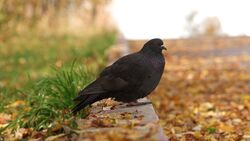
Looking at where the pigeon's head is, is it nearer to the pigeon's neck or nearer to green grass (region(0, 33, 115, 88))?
the pigeon's neck

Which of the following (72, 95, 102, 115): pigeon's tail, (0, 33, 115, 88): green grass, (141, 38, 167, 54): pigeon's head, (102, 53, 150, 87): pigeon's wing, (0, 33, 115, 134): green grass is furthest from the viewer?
(0, 33, 115, 88): green grass

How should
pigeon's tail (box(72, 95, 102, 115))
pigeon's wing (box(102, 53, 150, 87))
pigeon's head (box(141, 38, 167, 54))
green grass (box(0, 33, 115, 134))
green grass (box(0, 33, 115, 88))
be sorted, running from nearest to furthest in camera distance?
pigeon's tail (box(72, 95, 102, 115))
pigeon's wing (box(102, 53, 150, 87))
pigeon's head (box(141, 38, 167, 54))
green grass (box(0, 33, 115, 134))
green grass (box(0, 33, 115, 88))

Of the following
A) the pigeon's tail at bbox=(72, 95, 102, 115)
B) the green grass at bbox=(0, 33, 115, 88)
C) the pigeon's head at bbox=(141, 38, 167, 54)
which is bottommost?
the pigeon's tail at bbox=(72, 95, 102, 115)

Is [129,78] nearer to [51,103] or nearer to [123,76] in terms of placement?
[123,76]

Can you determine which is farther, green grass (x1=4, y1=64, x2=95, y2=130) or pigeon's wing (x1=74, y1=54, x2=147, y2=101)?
green grass (x1=4, y1=64, x2=95, y2=130)

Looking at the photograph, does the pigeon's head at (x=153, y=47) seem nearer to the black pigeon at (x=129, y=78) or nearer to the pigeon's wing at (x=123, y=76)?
the black pigeon at (x=129, y=78)

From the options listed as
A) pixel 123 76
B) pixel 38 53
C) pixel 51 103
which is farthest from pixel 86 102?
pixel 38 53

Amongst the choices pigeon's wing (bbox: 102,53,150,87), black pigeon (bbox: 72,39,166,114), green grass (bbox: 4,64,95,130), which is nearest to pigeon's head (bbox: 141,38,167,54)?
black pigeon (bbox: 72,39,166,114)
